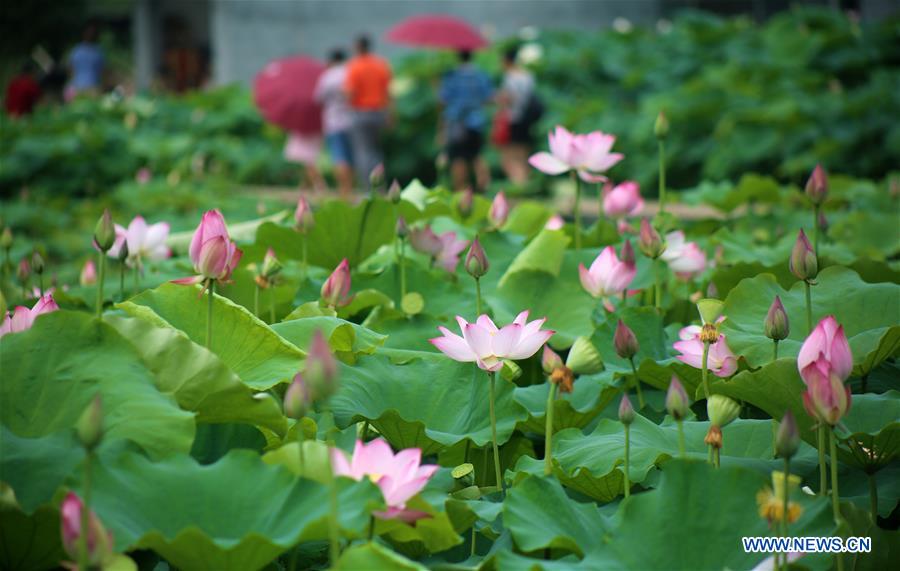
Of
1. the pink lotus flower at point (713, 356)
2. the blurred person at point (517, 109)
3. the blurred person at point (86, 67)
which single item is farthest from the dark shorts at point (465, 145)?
the pink lotus flower at point (713, 356)

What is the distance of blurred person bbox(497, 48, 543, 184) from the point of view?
24.8 feet

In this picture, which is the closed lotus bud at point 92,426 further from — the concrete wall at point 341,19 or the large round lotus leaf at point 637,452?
the concrete wall at point 341,19

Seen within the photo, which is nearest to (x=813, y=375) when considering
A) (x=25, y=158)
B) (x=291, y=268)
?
(x=291, y=268)

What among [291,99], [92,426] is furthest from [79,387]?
[291,99]

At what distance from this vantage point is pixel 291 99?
8.16 metres

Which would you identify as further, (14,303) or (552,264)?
(14,303)

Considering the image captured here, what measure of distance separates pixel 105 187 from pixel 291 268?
5.54 meters

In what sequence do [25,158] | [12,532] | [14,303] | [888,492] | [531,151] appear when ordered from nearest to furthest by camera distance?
[12,532] < [888,492] < [14,303] < [25,158] < [531,151]

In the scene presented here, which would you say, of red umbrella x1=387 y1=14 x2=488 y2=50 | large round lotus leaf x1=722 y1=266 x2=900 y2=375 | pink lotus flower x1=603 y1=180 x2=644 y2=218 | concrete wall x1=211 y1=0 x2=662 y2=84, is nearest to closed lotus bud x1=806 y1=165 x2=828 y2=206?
large round lotus leaf x1=722 y1=266 x2=900 y2=375

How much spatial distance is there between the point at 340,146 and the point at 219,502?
22.9ft

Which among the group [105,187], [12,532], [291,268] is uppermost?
[12,532]

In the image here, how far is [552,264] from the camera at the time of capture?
69.0 inches

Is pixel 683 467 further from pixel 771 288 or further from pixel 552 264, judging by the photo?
pixel 552 264

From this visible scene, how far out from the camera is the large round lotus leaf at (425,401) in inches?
47.1
